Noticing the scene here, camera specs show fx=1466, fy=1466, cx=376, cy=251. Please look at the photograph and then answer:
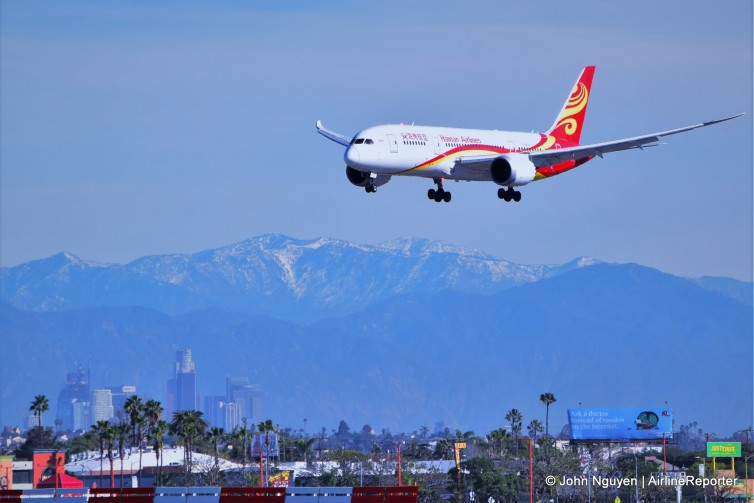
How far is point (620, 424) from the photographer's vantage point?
6570 inches

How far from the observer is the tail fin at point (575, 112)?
107m

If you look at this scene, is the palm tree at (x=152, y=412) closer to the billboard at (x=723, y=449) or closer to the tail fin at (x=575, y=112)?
the billboard at (x=723, y=449)

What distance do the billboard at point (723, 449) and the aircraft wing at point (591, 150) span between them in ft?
188

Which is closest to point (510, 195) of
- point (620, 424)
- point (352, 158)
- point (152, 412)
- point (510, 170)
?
point (510, 170)

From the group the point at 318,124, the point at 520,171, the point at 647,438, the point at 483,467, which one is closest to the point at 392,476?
the point at 483,467

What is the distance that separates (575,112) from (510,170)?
21.3m

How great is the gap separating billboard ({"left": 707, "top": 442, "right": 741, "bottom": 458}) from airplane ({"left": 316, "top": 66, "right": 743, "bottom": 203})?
54446 mm

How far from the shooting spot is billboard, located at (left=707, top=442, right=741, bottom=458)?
472ft

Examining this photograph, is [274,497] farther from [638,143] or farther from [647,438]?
[647,438]

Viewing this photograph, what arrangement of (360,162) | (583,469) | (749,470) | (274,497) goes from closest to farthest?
(274,497)
(360,162)
(583,469)
(749,470)

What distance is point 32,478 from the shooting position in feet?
541

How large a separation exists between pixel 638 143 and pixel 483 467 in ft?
245

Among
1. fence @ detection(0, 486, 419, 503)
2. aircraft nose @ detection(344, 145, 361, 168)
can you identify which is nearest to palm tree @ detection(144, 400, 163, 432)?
aircraft nose @ detection(344, 145, 361, 168)

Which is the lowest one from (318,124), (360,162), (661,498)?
(661,498)
